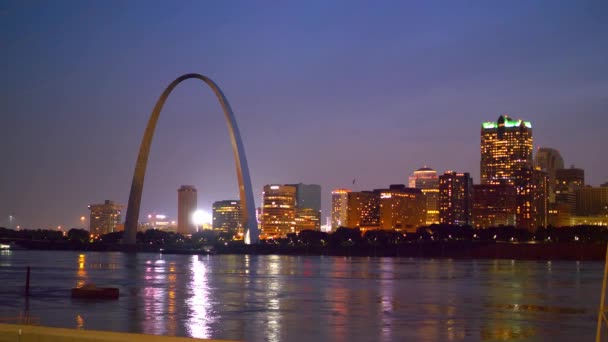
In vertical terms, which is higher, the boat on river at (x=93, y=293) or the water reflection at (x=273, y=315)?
the boat on river at (x=93, y=293)

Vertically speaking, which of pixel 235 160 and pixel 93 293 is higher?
pixel 235 160

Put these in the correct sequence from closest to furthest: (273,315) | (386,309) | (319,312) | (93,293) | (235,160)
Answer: (273,315) → (319,312) → (386,309) → (93,293) → (235,160)

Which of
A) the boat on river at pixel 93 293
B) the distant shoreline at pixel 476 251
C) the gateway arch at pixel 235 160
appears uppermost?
the gateway arch at pixel 235 160

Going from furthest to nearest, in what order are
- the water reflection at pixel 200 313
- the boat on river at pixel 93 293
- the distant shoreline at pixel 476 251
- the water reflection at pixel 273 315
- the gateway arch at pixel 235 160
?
the distant shoreline at pixel 476 251 → the gateway arch at pixel 235 160 → the boat on river at pixel 93 293 → the water reflection at pixel 200 313 → the water reflection at pixel 273 315

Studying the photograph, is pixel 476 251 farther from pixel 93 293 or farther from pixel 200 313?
pixel 200 313

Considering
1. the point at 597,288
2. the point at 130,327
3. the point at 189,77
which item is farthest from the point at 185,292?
the point at 189,77

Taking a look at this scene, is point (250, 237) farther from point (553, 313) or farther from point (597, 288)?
point (553, 313)

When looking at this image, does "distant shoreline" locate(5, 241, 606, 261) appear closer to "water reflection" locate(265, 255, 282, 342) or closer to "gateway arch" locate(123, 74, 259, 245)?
→ "gateway arch" locate(123, 74, 259, 245)

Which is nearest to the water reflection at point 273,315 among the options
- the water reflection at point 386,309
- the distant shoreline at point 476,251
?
the water reflection at point 386,309

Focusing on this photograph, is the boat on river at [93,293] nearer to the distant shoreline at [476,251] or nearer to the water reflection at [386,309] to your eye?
the water reflection at [386,309]

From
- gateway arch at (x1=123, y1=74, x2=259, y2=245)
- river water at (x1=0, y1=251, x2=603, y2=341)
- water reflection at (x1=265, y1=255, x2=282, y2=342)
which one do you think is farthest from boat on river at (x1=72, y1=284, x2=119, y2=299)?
gateway arch at (x1=123, y1=74, x2=259, y2=245)

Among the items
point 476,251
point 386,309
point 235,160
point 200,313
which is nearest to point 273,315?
point 200,313

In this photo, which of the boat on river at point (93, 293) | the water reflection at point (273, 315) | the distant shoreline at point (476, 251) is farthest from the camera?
the distant shoreline at point (476, 251)

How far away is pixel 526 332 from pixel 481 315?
17.9 ft
